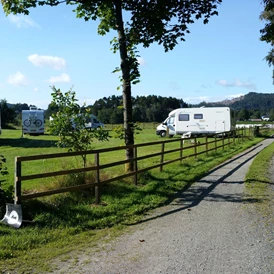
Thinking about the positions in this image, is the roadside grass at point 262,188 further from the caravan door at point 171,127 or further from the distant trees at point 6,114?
the distant trees at point 6,114

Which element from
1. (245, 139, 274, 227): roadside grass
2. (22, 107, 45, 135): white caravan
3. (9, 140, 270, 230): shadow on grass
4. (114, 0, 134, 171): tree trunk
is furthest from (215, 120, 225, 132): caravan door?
(114, 0, 134, 171): tree trunk

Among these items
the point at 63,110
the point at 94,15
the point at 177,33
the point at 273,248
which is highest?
the point at 94,15

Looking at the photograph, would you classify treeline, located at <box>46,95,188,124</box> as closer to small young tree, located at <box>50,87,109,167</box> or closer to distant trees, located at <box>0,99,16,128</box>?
distant trees, located at <box>0,99,16,128</box>

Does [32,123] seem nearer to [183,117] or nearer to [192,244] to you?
[183,117]

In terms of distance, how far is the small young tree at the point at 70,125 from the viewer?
8.44 m

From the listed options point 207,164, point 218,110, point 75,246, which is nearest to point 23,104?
point 218,110

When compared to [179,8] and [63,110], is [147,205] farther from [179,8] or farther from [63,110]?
[179,8]

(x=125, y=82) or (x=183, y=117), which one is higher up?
(x=125, y=82)

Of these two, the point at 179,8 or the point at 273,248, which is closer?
the point at 273,248

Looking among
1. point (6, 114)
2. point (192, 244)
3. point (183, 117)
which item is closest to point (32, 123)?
point (183, 117)

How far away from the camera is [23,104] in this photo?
4353 inches

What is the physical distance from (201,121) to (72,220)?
2876cm

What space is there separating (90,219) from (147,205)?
56.0 inches

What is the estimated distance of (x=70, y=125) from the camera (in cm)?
854
